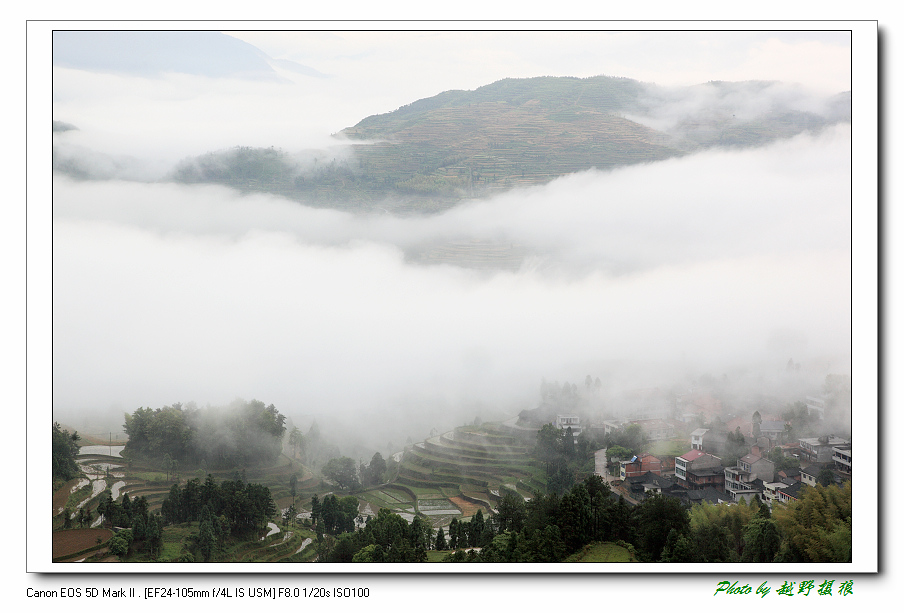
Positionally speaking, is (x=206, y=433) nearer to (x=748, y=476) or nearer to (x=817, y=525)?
(x=748, y=476)

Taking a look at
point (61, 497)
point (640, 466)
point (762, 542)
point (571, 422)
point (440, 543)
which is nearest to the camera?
point (762, 542)

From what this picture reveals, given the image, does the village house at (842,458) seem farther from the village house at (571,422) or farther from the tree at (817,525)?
the village house at (571,422)

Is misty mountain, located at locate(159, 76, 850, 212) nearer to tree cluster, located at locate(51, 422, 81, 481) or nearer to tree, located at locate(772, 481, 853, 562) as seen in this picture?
tree cluster, located at locate(51, 422, 81, 481)

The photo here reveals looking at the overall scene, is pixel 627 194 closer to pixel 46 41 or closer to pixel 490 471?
pixel 490 471

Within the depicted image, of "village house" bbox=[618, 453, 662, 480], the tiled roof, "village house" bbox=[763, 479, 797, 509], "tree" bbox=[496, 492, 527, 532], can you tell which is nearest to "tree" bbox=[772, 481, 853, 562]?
"village house" bbox=[763, 479, 797, 509]

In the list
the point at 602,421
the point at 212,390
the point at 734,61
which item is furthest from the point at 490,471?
the point at 734,61

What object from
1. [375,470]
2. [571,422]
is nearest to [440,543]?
[375,470]
